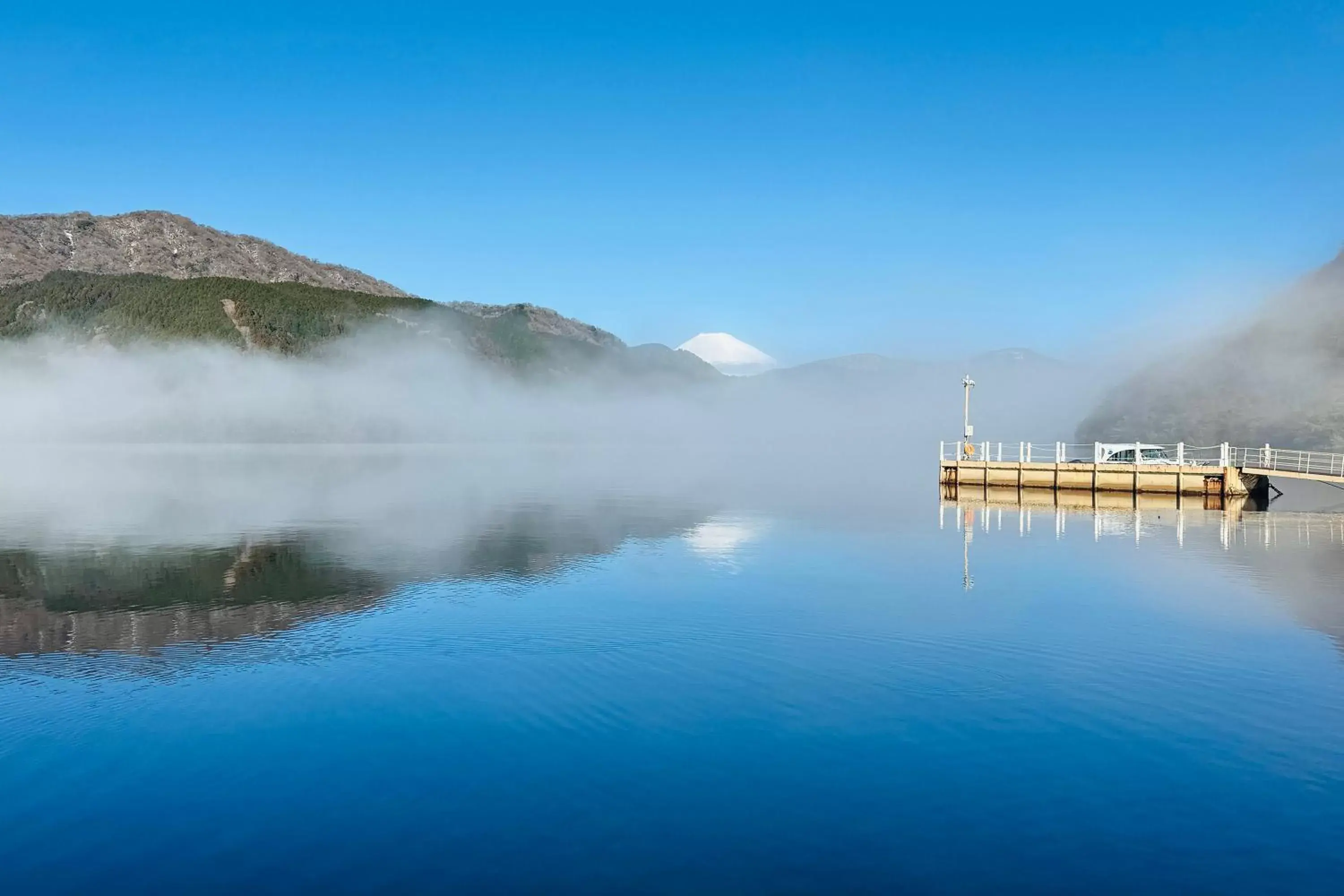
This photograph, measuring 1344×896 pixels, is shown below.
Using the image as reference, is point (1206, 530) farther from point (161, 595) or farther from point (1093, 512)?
point (161, 595)

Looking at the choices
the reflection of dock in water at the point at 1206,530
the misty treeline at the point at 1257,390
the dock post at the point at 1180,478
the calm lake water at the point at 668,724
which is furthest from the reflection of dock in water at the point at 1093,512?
the misty treeline at the point at 1257,390

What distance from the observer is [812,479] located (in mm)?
110062

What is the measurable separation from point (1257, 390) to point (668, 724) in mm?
176099

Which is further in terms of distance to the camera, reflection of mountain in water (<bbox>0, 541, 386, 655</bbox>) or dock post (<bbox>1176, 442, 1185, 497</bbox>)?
dock post (<bbox>1176, 442, 1185, 497</bbox>)

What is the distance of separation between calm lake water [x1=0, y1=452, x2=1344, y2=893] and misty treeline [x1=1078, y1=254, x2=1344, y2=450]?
124m

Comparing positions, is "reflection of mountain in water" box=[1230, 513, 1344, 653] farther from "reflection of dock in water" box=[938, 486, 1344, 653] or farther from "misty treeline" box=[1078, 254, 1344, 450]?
"misty treeline" box=[1078, 254, 1344, 450]

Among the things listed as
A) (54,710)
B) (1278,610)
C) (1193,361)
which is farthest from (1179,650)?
(1193,361)

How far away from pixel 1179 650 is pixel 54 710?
988 inches

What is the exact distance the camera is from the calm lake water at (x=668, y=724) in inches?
525

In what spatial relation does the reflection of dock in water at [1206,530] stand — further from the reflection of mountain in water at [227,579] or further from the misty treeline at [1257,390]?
the misty treeline at [1257,390]

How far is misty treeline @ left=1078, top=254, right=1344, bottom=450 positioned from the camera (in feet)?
483

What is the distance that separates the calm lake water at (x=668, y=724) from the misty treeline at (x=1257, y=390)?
406ft

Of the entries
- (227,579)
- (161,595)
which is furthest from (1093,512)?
(161,595)

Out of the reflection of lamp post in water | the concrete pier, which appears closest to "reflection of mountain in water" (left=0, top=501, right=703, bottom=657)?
the reflection of lamp post in water
